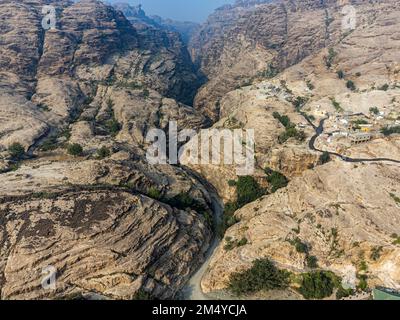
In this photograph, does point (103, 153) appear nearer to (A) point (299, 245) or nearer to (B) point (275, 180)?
(B) point (275, 180)

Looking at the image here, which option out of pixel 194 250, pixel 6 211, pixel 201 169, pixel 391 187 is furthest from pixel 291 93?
pixel 6 211

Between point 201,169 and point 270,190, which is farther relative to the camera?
point 201,169

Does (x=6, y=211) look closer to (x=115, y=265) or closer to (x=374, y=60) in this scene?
(x=115, y=265)

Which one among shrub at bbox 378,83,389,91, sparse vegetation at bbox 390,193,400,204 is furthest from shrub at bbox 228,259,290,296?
shrub at bbox 378,83,389,91

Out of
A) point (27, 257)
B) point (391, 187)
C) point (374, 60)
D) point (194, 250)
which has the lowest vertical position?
point (194, 250)

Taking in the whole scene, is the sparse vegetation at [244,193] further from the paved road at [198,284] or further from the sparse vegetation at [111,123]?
the sparse vegetation at [111,123]

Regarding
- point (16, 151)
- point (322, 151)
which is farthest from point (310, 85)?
point (16, 151)

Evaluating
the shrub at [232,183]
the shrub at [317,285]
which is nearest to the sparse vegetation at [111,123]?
the shrub at [232,183]

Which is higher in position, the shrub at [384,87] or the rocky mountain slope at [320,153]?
the shrub at [384,87]
